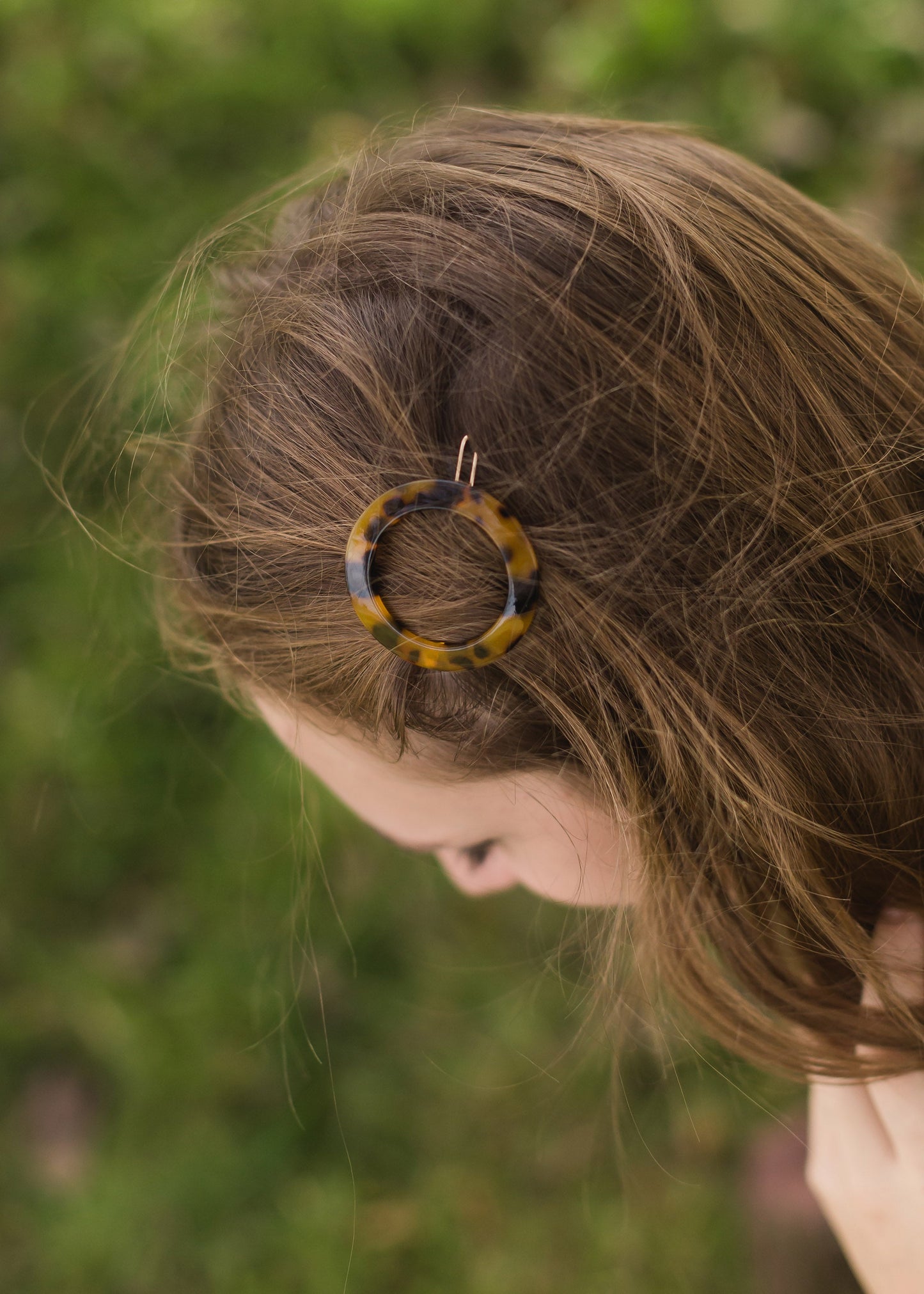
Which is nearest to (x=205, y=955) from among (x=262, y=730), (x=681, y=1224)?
(x=262, y=730)

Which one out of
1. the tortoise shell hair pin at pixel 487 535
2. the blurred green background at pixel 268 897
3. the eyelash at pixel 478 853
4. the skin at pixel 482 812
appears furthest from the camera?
the blurred green background at pixel 268 897

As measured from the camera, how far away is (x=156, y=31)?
1.41 meters

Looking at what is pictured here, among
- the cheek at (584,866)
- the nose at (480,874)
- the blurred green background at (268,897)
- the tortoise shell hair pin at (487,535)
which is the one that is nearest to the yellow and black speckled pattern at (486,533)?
the tortoise shell hair pin at (487,535)

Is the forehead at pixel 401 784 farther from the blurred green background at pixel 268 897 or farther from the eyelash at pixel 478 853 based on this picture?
the blurred green background at pixel 268 897

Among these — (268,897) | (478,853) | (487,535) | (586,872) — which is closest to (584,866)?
(586,872)

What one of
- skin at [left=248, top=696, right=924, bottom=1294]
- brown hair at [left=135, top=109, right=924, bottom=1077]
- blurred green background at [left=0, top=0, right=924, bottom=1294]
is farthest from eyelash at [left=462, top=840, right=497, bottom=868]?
blurred green background at [left=0, top=0, right=924, bottom=1294]

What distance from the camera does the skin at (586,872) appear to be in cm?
61

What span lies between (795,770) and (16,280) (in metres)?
1.35

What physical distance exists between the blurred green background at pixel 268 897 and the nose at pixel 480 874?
476 millimetres

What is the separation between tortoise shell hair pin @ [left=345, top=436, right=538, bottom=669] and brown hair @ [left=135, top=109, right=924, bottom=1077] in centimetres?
1

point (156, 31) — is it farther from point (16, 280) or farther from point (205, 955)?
point (205, 955)

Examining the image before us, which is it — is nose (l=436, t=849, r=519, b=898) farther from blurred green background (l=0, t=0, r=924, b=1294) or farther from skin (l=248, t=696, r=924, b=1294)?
blurred green background (l=0, t=0, r=924, b=1294)

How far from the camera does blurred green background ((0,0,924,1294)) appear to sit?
124cm

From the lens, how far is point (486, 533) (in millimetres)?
507
